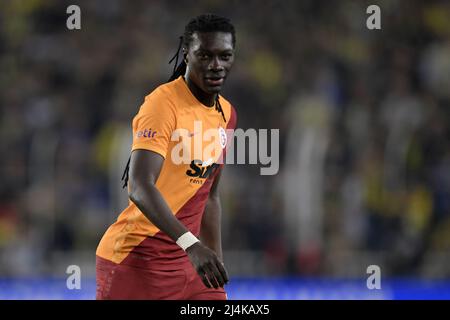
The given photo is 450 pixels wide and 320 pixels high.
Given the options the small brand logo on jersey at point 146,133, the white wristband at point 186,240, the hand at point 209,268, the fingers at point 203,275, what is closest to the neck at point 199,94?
the small brand logo on jersey at point 146,133

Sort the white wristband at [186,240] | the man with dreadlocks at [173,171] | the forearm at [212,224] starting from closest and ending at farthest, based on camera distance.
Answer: the white wristband at [186,240], the man with dreadlocks at [173,171], the forearm at [212,224]

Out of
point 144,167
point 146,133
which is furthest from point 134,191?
point 146,133

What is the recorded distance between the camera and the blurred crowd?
33.6 ft

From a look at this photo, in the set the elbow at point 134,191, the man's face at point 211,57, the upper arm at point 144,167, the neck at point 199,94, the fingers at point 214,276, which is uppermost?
the man's face at point 211,57

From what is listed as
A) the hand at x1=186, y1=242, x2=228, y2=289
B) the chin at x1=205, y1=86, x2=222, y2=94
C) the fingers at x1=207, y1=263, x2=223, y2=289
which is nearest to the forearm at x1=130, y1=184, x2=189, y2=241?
the hand at x1=186, y1=242, x2=228, y2=289

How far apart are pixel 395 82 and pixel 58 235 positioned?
440cm

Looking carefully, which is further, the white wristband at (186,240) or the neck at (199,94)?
the neck at (199,94)

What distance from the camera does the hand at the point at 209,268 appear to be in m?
4.41

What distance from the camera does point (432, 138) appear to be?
10625 millimetres

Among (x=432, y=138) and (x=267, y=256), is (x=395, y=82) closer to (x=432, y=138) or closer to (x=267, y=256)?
(x=432, y=138)

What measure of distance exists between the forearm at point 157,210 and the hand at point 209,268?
0.69ft

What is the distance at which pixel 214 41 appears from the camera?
16.5ft

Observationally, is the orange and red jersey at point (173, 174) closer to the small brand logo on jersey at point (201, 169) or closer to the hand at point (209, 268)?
the small brand logo on jersey at point (201, 169)

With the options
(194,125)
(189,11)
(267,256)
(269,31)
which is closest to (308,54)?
(269,31)
